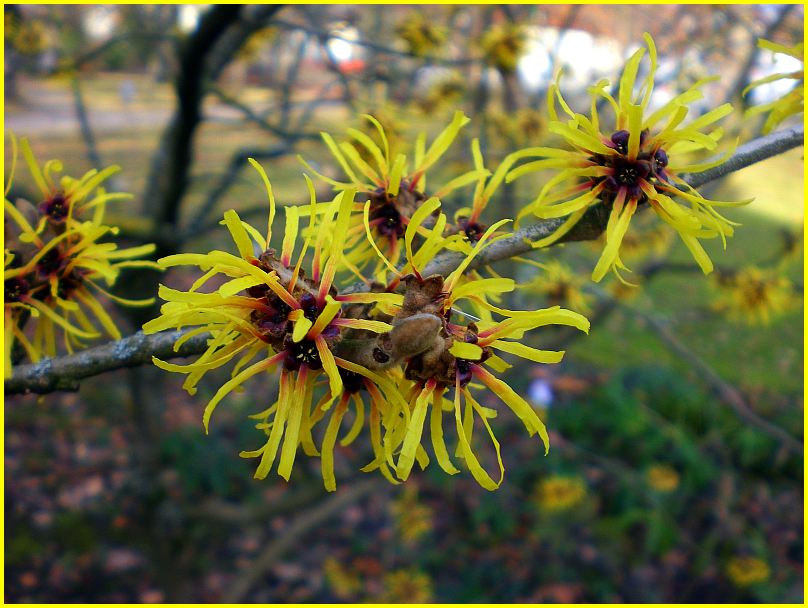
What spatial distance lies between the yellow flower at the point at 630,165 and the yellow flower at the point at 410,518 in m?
3.31

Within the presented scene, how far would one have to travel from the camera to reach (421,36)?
343 centimetres

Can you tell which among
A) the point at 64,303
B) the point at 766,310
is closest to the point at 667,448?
the point at 766,310

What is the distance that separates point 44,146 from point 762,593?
445 inches

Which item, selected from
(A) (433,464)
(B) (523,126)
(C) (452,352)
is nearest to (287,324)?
(C) (452,352)

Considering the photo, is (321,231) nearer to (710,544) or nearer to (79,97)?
(79,97)

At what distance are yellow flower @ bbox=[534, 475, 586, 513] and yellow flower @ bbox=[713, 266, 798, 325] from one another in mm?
1627

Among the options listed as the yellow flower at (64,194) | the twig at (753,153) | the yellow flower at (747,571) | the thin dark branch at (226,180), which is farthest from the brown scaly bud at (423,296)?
the yellow flower at (747,571)

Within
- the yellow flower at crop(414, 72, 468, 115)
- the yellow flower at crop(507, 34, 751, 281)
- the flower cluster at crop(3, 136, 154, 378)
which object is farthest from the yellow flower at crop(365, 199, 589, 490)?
the yellow flower at crop(414, 72, 468, 115)

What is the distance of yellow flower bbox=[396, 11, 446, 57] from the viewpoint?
3420 mm

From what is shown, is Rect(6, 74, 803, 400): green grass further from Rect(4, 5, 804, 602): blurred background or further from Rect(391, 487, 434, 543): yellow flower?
Rect(391, 487, 434, 543): yellow flower

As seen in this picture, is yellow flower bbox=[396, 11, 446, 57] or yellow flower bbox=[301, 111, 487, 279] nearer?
yellow flower bbox=[301, 111, 487, 279]

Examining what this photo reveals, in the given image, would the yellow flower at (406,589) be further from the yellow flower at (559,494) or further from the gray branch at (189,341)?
the gray branch at (189,341)

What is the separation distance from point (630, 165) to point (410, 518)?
11.1 ft

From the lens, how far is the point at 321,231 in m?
0.85
